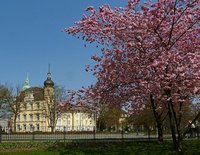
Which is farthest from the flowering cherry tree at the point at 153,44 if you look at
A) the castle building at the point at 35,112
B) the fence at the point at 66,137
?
the castle building at the point at 35,112

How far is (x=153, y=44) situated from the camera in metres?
17.3

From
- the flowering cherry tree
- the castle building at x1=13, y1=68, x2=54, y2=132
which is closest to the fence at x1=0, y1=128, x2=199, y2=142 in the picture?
the flowering cherry tree

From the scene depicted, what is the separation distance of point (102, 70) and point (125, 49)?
2150mm

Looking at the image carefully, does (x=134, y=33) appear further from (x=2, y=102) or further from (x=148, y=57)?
(x=2, y=102)

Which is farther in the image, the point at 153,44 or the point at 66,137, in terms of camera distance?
the point at 66,137

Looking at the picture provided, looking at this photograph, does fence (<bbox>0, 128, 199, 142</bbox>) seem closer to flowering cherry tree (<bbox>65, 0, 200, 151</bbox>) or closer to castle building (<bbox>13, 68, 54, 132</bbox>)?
flowering cherry tree (<bbox>65, 0, 200, 151</bbox>)

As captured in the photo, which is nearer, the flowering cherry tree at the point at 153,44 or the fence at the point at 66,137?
the flowering cherry tree at the point at 153,44

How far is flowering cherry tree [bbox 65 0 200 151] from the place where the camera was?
1611cm

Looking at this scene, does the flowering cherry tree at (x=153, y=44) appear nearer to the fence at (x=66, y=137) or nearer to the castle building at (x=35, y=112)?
the fence at (x=66, y=137)

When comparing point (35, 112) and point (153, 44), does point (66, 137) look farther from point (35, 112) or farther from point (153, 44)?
point (35, 112)

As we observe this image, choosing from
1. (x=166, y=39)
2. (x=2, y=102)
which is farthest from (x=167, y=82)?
(x=2, y=102)

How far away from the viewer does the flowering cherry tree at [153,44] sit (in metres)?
16.1

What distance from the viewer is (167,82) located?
52.7 feet

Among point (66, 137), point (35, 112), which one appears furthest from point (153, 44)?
point (35, 112)
